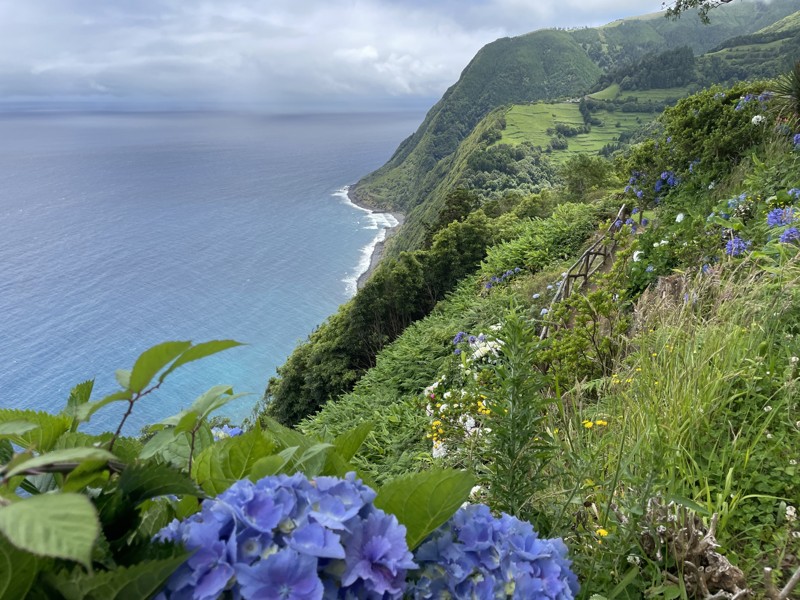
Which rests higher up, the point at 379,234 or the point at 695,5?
the point at 695,5

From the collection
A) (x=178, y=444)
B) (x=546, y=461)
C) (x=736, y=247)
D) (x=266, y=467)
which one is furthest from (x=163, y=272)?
(x=266, y=467)

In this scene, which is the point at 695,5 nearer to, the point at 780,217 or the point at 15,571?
the point at 780,217

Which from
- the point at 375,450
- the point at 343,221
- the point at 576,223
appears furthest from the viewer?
the point at 343,221

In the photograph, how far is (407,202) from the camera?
9950 cm

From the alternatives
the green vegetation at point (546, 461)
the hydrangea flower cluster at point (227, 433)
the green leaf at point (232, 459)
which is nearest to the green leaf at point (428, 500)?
the green vegetation at point (546, 461)

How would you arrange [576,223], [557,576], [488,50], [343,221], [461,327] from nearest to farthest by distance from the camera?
[557,576]
[461,327]
[576,223]
[343,221]
[488,50]

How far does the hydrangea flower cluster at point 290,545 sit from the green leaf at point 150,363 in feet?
0.68

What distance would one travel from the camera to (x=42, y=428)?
101 centimetres

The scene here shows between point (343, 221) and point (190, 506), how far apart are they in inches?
3568

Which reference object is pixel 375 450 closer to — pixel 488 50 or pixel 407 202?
pixel 407 202

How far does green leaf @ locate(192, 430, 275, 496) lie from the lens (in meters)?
1.05

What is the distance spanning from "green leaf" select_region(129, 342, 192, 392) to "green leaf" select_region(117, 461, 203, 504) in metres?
0.13

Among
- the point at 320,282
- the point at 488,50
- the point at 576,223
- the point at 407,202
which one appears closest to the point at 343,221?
the point at 407,202

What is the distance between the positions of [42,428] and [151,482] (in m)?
0.34
